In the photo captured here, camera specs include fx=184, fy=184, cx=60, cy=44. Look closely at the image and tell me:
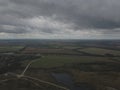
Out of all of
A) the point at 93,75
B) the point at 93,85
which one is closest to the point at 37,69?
the point at 93,75

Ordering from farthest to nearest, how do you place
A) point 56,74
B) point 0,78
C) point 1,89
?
1. point 56,74
2. point 0,78
3. point 1,89

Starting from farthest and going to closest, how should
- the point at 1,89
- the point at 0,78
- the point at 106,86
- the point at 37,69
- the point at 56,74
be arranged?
the point at 37,69, the point at 56,74, the point at 0,78, the point at 106,86, the point at 1,89

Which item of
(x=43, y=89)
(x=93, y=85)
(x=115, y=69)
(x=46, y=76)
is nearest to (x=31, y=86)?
(x=43, y=89)

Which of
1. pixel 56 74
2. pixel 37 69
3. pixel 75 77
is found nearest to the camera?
pixel 75 77

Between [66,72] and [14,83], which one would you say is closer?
[14,83]

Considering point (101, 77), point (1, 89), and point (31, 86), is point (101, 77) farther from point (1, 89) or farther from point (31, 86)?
point (1, 89)

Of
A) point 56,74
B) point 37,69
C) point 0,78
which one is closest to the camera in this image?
point 0,78

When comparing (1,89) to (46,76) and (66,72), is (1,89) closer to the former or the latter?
(46,76)

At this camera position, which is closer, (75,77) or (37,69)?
(75,77)
